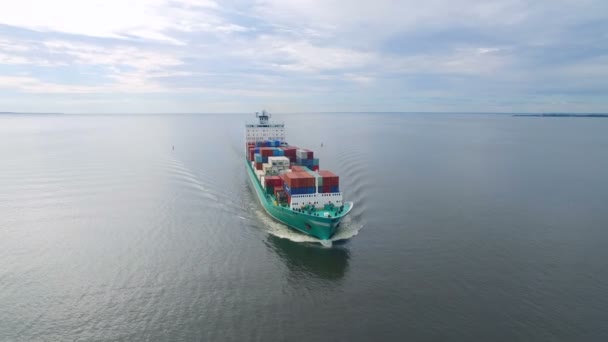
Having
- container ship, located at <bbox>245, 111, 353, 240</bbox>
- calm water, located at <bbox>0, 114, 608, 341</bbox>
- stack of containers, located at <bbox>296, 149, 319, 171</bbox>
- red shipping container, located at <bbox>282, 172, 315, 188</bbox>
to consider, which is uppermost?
stack of containers, located at <bbox>296, 149, 319, 171</bbox>

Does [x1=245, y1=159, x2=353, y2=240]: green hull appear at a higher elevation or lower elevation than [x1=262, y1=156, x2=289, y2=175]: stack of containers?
lower

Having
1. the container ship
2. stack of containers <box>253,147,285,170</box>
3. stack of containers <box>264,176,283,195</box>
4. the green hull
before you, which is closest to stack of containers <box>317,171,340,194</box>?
the container ship

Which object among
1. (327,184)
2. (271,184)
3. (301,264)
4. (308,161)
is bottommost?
(301,264)

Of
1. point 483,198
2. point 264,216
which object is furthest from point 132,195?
point 483,198

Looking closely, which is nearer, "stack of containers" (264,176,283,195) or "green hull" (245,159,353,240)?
"green hull" (245,159,353,240)

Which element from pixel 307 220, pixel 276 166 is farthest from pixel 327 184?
pixel 276 166

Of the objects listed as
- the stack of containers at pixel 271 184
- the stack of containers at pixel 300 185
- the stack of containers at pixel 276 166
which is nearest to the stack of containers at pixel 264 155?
the stack of containers at pixel 276 166

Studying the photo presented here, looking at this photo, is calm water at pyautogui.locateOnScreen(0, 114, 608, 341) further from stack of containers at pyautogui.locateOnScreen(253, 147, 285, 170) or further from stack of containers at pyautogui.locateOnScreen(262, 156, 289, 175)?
stack of containers at pyautogui.locateOnScreen(253, 147, 285, 170)

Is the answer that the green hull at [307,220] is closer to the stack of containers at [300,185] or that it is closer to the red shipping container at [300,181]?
the stack of containers at [300,185]

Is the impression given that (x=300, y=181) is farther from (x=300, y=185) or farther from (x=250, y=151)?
(x=250, y=151)

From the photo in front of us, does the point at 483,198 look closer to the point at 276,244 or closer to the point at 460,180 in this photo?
the point at 460,180
